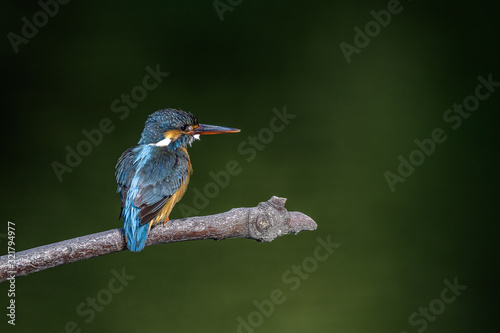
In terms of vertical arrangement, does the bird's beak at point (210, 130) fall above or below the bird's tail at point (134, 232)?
above

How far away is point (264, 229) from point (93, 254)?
0.50 metres

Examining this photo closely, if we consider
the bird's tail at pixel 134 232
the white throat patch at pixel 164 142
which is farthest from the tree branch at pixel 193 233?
the white throat patch at pixel 164 142

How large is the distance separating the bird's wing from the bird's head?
0.05 meters

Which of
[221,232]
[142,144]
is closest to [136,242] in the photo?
[221,232]

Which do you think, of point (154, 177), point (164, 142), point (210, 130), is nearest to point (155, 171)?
point (154, 177)

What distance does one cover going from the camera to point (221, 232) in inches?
59.4

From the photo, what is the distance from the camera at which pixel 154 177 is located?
69.1 inches

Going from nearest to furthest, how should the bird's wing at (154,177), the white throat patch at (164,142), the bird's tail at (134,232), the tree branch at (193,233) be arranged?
the tree branch at (193,233)
the bird's tail at (134,232)
the bird's wing at (154,177)
the white throat patch at (164,142)

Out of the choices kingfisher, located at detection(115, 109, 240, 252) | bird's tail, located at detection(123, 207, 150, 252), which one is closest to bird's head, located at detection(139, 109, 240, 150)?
kingfisher, located at detection(115, 109, 240, 252)

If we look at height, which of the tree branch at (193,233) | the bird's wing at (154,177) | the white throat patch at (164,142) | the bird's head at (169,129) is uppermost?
the bird's head at (169,129)

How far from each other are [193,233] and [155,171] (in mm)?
349

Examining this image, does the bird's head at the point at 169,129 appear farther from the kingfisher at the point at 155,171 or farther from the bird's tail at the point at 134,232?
the bird's tail at the point at 134,232

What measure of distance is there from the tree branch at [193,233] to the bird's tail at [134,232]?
0.03 meters

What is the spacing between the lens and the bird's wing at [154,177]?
1.66 metres
